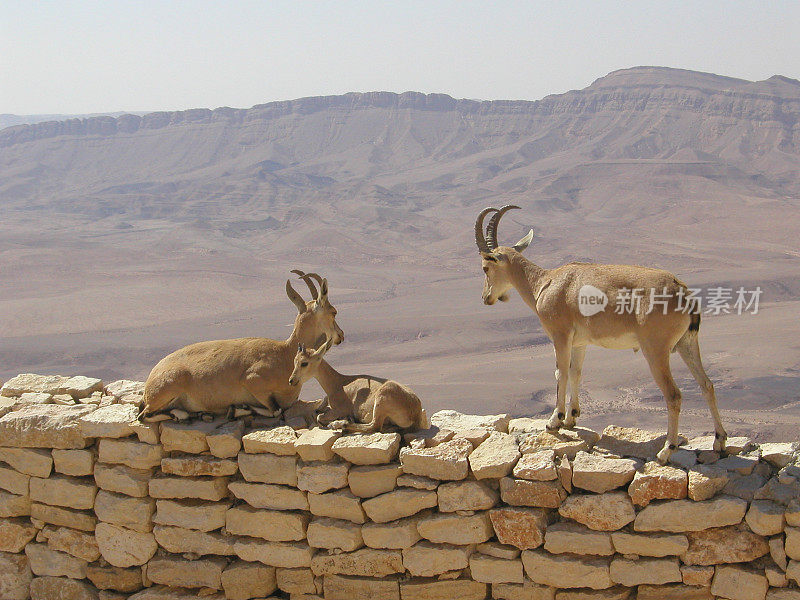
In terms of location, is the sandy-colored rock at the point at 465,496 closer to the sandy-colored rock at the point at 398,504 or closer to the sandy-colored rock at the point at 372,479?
the sandy-colored rock at the point at 398,504

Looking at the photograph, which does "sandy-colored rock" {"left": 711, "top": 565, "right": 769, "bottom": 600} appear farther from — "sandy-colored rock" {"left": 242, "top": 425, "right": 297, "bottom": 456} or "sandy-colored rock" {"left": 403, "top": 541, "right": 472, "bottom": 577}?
"sandy-colored rock" {"left": 242, "top": 425, "right": 297, "bottom": 456}

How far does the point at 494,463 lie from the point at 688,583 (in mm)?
1698

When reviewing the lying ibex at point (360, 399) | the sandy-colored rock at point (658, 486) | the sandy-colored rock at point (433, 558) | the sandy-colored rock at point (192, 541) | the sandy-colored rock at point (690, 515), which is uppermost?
the lying ibex at point (360, 399)

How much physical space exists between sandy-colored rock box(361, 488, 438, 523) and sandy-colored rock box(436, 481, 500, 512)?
10 centimetres

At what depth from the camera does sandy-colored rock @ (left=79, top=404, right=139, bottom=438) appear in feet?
25.5

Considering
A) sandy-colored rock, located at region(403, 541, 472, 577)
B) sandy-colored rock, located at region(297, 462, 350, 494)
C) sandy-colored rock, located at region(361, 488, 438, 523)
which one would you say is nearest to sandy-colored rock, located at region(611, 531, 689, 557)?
sandy-colored rock, located at region(403, 541, 472, 577)

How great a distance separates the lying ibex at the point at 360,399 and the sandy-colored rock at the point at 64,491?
221 cm

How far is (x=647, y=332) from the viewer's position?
22.5 feet

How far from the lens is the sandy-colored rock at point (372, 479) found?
7.00 m

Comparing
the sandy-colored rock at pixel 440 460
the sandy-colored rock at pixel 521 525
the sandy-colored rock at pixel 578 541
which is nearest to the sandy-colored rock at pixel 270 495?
the sandy-colored rock at pixel 440 460

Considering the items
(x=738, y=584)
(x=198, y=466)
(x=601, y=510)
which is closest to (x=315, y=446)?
(x=198, y=466)

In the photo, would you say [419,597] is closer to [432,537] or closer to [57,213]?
[432,537]

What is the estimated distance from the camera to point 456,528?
6.86m

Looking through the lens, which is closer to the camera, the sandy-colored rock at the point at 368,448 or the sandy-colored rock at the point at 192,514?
the sandy-colored rock at the point at 368,448
